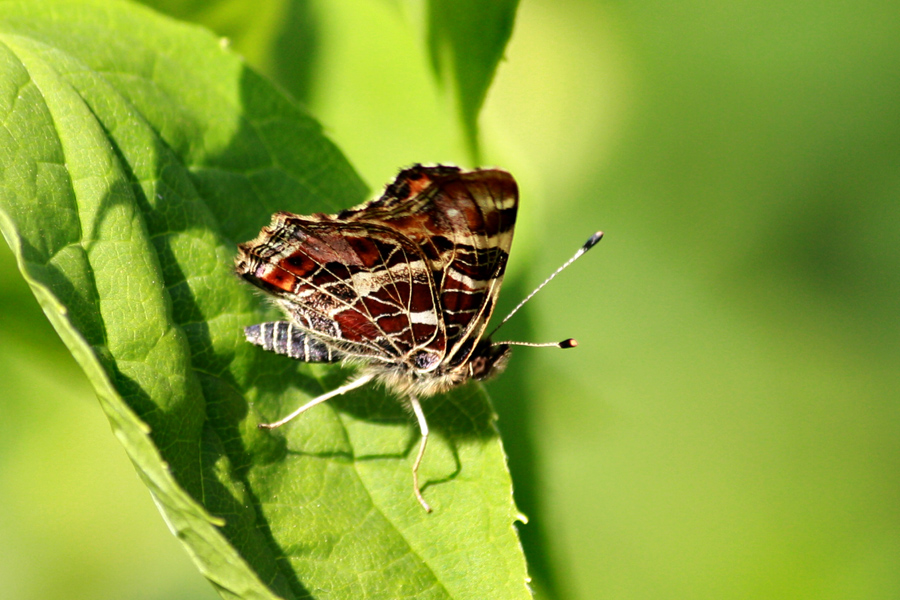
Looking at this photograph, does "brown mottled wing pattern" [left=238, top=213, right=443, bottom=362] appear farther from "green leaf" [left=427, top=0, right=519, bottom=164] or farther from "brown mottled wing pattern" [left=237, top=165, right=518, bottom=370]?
"green leaf" [left=427, top=0, right=519, bottom=164]

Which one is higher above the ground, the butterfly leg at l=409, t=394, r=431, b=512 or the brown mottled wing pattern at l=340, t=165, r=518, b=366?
the brown mottled wing pattern at l=340, t=165, r=518, b=366

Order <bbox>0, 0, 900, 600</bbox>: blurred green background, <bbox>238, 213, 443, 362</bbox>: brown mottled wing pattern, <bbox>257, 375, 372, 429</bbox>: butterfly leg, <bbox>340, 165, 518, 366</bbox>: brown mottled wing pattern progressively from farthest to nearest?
<bbox>0, 0, 900, 600</bbox>: blurred green background → <bbox>238, 213, 443, 362</bbox>: brown mottled wing pattern → <bbox>340, 165, 518, 366</bbox>: brown mottled wing pattern → <bbox>257, 375, 372, 429</bbox>: butterfly leg

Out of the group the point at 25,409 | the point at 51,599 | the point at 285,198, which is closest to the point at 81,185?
the point at 285,198

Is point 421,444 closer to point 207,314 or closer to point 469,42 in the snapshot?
point 207,314

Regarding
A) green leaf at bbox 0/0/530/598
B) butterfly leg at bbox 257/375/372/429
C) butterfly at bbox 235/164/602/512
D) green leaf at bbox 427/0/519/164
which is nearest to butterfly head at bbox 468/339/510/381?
butterfly at bbox 235/164/602/512

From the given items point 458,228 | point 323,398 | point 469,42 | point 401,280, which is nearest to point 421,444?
point 323,398

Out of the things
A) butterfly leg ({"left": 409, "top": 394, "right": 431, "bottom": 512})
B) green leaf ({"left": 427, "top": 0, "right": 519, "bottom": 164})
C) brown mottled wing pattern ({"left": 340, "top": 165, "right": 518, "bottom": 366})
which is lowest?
butterfly leg ({"left": 409, "top": 394, "right": 431, "bottom": 512})
